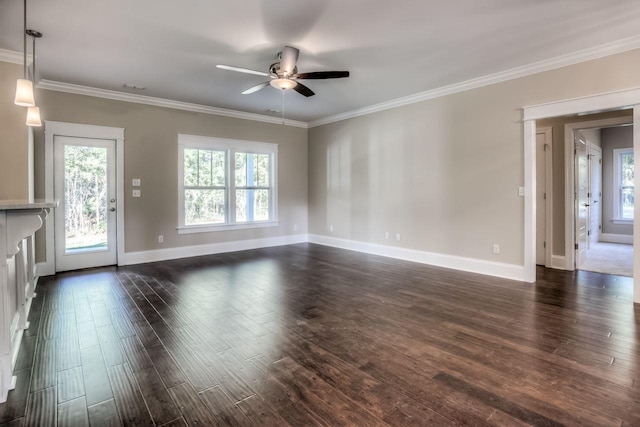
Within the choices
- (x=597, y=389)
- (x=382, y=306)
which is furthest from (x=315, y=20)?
(x=597, y=389)

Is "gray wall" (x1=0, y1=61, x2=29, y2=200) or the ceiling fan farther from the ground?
the ceiling fan

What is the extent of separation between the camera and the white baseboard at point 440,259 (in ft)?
14.6

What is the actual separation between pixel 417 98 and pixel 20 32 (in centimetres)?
507

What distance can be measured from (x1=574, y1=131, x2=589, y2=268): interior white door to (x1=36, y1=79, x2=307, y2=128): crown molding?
5.40 meters

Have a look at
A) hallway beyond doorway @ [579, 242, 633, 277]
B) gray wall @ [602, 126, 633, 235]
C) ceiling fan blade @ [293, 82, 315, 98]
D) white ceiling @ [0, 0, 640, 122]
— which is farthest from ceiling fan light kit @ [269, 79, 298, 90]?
gray wall @ [602, 126, 633, 235]

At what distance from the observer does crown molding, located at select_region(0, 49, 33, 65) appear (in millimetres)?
3592

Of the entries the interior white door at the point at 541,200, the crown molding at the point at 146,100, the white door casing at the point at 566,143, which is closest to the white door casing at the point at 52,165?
the crown molding at the point at 146,100

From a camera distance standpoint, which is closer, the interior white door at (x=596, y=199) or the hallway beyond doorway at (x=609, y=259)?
the hallway beyond doorway at (x=609, y=259)

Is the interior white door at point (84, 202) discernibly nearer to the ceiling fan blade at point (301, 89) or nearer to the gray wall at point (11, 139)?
the gray wall at point (11, 139)

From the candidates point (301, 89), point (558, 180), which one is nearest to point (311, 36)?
point (301, 89)

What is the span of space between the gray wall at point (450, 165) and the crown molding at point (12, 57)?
4916 millimetres

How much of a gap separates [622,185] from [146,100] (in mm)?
10262

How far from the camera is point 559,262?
5.01m

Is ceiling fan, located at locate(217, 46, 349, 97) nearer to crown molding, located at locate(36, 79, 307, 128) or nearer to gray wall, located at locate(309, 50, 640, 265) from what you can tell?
gray wall, located at locate(309, 50, 640, 265)
